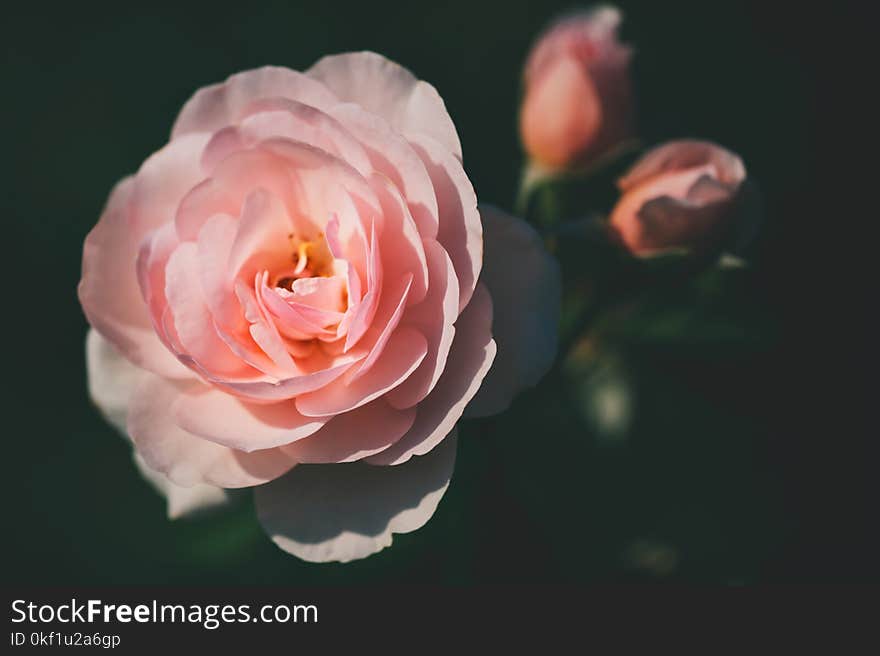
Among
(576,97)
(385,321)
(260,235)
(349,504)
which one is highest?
(576,97)

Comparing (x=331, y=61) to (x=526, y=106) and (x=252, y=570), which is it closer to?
(x=526, y=106)

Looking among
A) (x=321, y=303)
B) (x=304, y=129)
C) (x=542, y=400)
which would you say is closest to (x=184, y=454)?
(x=321, y=303)

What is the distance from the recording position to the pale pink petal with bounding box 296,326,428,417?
68 cm

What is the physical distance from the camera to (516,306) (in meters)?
0.74

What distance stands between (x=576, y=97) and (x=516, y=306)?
36cm

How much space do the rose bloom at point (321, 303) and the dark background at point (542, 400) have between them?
0.30 m

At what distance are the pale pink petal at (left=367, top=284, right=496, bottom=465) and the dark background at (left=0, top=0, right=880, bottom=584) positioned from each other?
0.31m

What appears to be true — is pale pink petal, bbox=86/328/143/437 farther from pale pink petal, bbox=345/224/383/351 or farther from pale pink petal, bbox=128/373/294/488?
pale pink petal, bbox=345/224/383/351

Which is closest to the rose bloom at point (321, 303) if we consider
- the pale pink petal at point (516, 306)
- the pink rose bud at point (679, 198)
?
the pale pink petal at point (516, 306)

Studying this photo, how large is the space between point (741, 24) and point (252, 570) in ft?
3.94

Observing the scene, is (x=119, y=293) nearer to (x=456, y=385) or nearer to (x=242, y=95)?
(x=242, y=95)

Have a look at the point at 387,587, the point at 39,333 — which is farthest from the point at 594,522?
the point at 39,333

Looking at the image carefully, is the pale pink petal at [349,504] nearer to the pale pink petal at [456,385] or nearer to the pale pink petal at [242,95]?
the pale pink petal at [456,385]

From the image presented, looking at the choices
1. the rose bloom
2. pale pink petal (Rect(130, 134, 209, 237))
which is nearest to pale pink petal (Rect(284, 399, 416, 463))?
the rose bloom
